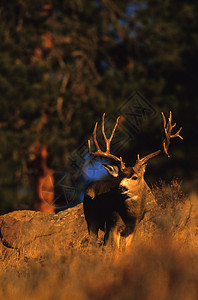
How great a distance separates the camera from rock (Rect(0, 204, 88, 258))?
7546 millimetres

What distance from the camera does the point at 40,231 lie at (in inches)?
312

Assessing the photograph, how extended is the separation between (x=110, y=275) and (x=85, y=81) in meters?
12.9

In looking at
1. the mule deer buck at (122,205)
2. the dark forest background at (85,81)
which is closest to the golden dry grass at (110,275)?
the mule deer buck at (122,205)

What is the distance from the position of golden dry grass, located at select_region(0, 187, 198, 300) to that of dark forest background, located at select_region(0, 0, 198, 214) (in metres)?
9.10

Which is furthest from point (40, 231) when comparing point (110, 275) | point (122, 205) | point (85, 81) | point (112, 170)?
point (85, 81)

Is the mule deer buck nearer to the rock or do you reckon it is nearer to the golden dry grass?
the golden dry grass

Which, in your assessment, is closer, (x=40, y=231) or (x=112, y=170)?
(x=112, y=170)

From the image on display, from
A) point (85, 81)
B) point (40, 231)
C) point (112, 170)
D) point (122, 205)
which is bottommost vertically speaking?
point (85, 81)

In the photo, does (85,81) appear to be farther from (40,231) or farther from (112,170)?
(112,170)

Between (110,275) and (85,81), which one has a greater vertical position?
(110,275)

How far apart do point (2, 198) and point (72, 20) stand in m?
8.73

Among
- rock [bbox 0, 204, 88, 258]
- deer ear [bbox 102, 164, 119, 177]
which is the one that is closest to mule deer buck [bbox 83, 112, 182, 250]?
deer ear [bbox 102, 164, 119, 177]

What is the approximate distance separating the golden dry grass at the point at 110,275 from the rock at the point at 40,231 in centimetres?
154

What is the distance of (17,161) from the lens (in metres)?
16.0
